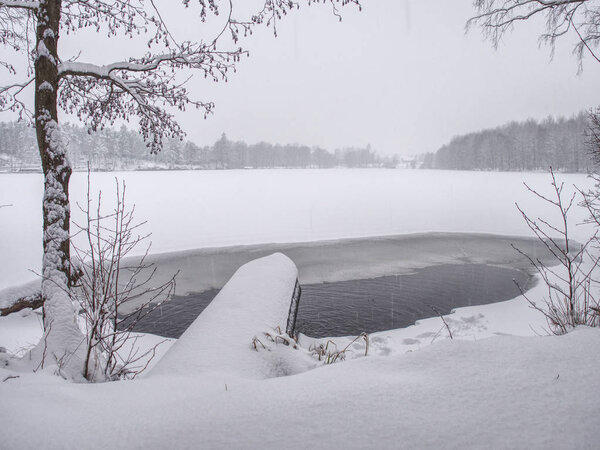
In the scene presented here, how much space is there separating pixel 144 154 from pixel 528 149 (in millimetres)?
99949

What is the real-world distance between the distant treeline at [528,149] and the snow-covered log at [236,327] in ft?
223

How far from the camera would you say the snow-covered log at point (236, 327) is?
102 inches

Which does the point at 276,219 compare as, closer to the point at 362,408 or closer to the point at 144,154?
the point at 362,408

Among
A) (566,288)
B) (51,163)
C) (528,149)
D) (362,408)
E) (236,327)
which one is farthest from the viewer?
(528,149)

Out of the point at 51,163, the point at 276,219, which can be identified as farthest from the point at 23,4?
the point at 276,219

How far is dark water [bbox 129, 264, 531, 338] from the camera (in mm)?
6625

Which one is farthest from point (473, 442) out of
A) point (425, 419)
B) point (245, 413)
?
point (245, 413)

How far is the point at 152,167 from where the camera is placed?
86.0 meters

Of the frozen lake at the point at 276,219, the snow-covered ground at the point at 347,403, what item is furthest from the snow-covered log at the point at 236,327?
the frozen lake at the point at 276,219

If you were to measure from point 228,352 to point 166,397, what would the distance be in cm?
106

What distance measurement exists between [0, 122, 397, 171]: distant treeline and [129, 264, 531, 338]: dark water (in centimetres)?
5472

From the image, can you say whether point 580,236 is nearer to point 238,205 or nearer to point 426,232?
point 426,232

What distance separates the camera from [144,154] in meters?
90.2

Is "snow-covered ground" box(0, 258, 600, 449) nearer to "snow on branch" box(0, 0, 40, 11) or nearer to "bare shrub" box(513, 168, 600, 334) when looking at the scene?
"bare shrub" box(513, 168, 600, 334)
